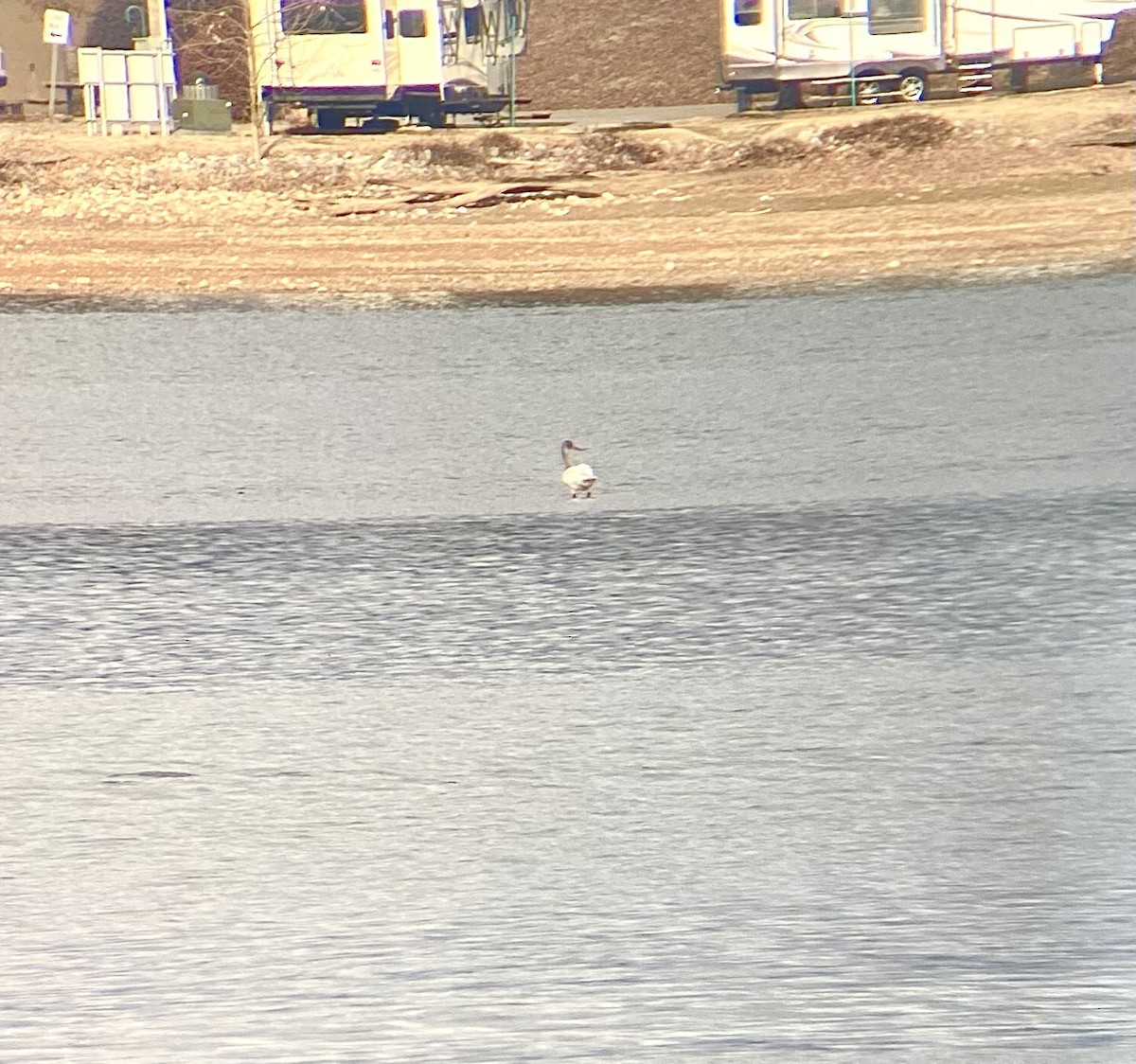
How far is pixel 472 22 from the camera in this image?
85.4 inches

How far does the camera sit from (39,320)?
224 cm

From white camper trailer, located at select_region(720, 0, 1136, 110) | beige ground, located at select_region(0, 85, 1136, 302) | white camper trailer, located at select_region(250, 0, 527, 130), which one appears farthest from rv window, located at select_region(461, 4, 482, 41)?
white camper trailer, located at select_region(720, 0, 1136, 110)

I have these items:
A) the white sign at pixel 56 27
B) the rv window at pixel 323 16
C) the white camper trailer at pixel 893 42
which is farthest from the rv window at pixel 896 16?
the white sign at pixel 56 27

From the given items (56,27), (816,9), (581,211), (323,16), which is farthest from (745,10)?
(56,27)

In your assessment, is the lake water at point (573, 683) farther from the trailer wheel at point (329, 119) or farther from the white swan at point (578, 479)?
the trailer wheel at point (329, 119)

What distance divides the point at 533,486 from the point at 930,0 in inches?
34.4

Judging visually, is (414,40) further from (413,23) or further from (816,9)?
(816,9)

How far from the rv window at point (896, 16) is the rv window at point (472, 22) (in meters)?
0.55

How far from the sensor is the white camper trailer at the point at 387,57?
212 centimetres

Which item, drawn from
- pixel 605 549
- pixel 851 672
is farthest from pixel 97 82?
pixel 851 672

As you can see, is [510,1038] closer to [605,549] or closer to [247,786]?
[247,786]

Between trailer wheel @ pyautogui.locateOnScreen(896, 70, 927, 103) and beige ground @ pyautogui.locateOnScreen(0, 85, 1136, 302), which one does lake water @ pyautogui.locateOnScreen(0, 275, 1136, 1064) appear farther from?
trailer wheel @ pyautogui.locateOnScreen(896, 70, 927, 103)

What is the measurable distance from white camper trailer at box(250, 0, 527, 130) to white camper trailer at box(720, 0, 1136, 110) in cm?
33

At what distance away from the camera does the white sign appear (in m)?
2.17
